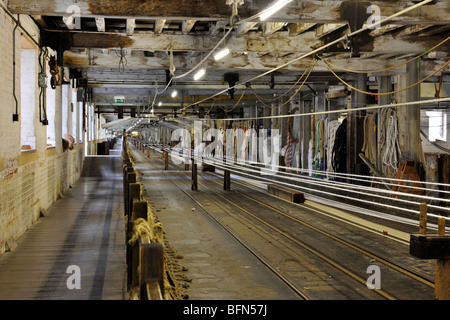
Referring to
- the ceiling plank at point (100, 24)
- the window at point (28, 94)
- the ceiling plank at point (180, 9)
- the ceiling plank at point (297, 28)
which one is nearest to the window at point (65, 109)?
the window at point (28, 94)

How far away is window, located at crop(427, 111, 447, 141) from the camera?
23.8m

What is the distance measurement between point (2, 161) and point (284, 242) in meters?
4.69

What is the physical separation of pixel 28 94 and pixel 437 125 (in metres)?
19.2

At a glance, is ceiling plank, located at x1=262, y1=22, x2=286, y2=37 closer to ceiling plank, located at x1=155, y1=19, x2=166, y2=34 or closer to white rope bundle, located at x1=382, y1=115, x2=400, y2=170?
ceiling plank, located at x1=155, y1=19, x2=166, y2=34

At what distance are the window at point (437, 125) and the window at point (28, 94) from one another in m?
18.3

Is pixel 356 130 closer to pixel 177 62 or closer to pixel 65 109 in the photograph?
pixel 177 62

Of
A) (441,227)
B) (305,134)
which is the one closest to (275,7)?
(441,227)

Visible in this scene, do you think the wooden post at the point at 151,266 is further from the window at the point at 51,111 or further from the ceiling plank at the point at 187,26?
the window at the point at 51,111

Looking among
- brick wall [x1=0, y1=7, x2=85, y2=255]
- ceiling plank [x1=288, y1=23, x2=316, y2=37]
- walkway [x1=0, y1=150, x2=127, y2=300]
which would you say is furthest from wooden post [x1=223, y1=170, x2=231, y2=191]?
ceiling plank [x1=288, y1=23, x2=316, y2=37]

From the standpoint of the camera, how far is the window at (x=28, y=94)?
10.4 meters

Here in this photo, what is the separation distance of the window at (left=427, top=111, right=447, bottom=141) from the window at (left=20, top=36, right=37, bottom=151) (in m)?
18.3
